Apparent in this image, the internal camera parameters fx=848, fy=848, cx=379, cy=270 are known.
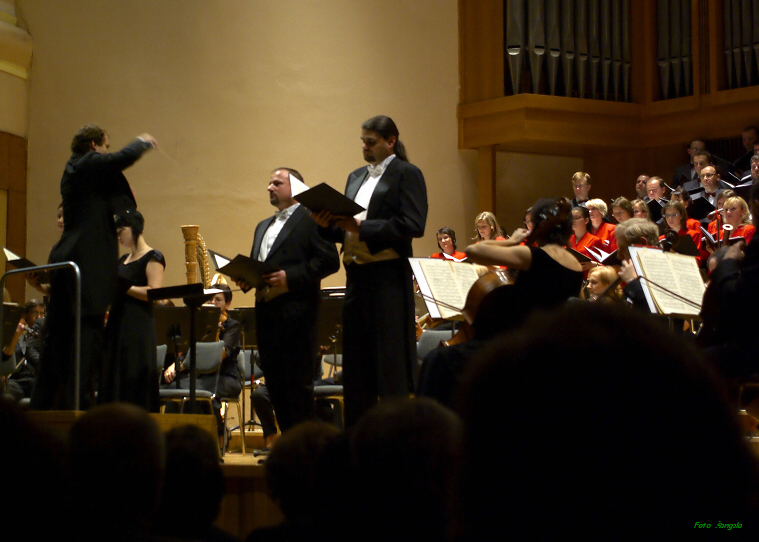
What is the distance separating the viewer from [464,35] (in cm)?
902

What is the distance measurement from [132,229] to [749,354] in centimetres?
281

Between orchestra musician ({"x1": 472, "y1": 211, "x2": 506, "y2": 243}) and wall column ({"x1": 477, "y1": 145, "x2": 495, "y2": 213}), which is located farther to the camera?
wall column ({"x1": 477, "y1": 145, "x2": 495, "y2": 213})

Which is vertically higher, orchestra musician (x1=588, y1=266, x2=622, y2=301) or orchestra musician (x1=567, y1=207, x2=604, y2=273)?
orchestra musician (x1=567, y1=207, x2=604, y2=273)

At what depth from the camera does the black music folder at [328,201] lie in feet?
10.4

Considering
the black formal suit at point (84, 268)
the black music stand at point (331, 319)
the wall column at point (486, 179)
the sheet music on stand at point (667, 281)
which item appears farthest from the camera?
the wall column at point (486, 179)

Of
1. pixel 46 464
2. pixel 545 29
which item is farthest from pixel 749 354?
pixel 545 29

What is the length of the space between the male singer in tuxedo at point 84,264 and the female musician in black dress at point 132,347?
25cm

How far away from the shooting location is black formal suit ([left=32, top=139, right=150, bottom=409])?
350 centimetres

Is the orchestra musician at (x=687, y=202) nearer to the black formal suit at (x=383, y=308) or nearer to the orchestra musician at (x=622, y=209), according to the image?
the orchestra musician at (x=622, y=209)

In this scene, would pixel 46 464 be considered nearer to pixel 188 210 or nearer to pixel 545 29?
pixel 188 210

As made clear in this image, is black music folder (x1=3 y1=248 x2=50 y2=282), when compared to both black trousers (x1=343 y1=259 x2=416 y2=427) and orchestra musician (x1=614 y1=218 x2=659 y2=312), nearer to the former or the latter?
black trousers (x1=343 y1=259 x2=416 y2=427)

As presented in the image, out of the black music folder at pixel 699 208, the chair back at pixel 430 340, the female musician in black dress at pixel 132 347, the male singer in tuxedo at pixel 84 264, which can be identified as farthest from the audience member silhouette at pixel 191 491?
the black music folder at pixel 699 208

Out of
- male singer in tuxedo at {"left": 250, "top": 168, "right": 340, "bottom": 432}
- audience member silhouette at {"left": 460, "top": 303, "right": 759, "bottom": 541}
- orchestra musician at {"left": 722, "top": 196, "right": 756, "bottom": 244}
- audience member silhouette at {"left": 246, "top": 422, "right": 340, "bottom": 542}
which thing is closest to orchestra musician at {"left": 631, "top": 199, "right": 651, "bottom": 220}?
orchestra musician at {"left": 722, "top": 196, "right": 756, "bottom": 244}

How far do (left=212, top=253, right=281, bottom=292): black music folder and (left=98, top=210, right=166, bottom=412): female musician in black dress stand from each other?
1.70 ft
